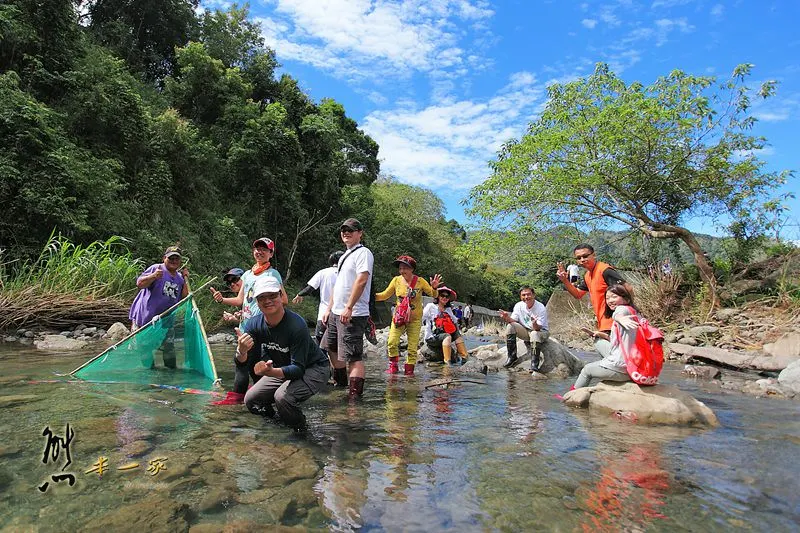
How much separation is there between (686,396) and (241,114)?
25104 millimetres

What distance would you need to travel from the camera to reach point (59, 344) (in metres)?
8.66

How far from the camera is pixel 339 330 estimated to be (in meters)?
5.36

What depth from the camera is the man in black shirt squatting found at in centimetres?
362

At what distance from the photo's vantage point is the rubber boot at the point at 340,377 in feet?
19.8

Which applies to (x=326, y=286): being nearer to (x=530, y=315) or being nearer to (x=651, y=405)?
(x=651, y=405)

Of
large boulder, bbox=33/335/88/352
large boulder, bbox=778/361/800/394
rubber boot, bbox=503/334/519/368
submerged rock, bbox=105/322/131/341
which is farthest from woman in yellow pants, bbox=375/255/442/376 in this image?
submerged rock, bbox=105/322/131/341

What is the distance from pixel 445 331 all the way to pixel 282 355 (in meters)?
6.34

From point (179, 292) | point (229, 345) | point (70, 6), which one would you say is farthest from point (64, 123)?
point (179, 292)

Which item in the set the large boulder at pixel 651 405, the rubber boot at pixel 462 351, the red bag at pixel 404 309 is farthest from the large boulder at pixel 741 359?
the red bag at pixel 404 309

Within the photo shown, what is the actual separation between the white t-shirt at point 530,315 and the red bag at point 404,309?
2744 mm

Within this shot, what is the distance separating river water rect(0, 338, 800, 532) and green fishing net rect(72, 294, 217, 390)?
36 cm

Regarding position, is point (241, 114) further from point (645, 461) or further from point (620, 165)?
point (645, 461)

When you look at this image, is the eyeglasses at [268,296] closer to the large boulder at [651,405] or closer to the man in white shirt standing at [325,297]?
the man in white shirt standing at [325,297]

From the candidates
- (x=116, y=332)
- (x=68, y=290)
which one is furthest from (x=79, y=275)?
(x=116, y=332)
